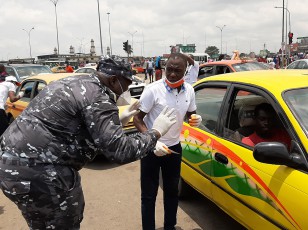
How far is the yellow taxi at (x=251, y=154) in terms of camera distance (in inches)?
86.4

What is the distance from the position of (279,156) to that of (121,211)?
2282 millimetres

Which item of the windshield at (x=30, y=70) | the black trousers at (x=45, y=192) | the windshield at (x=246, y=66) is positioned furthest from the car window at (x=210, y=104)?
the windshield at (x=30, y=70)

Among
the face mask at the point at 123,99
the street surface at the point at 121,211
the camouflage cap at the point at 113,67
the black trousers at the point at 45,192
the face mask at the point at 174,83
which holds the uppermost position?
the camouflage cap at the point at 113,67

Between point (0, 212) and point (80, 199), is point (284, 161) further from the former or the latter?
point (0, 212)

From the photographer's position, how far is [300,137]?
7.41 ft

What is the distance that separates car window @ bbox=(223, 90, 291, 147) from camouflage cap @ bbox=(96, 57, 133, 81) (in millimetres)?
1400

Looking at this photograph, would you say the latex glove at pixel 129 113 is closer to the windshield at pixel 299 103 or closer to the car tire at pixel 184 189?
the windshield at pixel 299 103

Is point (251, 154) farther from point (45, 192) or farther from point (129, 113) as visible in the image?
point (45, 192)

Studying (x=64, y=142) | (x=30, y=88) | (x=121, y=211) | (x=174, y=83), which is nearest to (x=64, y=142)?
(x=64, y=142)

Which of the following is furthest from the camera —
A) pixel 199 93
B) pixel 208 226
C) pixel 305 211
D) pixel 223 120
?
pixel 199 93

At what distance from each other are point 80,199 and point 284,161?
4.51ft

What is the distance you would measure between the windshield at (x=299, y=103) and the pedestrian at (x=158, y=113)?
854 millimetres

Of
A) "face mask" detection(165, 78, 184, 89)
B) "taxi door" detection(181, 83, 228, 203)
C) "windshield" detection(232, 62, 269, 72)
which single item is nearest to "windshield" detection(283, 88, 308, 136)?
"taxi door" detection(181, 83, 228, 203)

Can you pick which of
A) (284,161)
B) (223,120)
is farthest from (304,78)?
(284,161)
